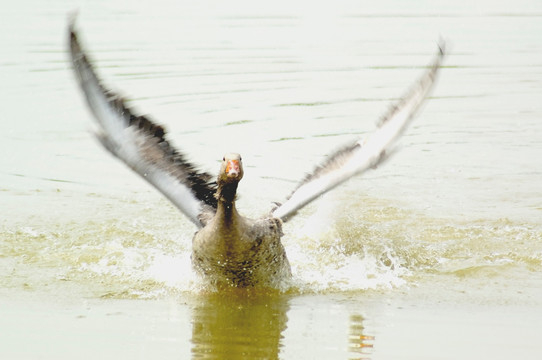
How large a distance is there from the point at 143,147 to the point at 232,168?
0.98 metres

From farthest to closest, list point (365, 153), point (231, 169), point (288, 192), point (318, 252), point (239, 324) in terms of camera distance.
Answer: point (288, 192)
point (318, 252)
point (365, 153)
point (231, 169)
point (239, 324)

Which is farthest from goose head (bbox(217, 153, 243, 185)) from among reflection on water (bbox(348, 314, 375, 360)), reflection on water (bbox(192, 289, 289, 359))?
reflection on water (bbox(348, 314, 375, 360))

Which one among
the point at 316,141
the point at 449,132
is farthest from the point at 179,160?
the point at 449,132

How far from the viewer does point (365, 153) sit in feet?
27.6

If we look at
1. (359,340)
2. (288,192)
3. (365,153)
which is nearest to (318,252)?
(365,153)

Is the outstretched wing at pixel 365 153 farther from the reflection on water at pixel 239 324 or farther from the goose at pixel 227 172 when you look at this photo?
the reflection on water at pixel 239 324

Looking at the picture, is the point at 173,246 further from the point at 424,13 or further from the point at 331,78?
the point at 424,13

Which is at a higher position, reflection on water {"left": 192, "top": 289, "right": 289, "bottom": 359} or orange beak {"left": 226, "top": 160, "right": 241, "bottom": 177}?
orange beak {"left": 226, "top": 160, "right": 241, "bottom": 177}

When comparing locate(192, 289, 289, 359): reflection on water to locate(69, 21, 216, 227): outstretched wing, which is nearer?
locate(192, 289, 289, 359): reflection on water

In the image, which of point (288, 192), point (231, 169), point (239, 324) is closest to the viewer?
point (239, 324)

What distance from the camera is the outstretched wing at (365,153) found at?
26.9 ft

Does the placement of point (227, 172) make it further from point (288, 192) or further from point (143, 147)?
point (288, 192)

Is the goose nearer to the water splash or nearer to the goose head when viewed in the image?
the goose head

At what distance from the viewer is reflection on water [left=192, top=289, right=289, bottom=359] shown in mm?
7115
